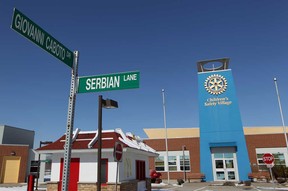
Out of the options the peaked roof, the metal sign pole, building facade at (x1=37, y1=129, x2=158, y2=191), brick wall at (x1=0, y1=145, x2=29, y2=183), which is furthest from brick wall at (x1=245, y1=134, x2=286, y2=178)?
the metal sign pole

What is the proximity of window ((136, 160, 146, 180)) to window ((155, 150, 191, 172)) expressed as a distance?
56.8 feet

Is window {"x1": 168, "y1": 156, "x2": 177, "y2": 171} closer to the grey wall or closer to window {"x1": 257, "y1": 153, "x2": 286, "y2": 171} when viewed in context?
window {"x1": 257, "y1": 153, "x2": 286, "y2": 171}

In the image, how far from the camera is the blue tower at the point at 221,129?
3002 cm

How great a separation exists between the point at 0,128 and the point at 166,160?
24869mm

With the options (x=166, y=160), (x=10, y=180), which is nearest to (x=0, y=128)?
(x=10, y=180)

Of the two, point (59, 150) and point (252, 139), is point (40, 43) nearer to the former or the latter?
point (59, 150)

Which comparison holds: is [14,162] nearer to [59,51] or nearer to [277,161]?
[59,51]

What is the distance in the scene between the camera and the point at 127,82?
576 centimetres

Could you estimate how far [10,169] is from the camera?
1286 inches

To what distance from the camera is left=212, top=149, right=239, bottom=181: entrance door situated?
1179 inches

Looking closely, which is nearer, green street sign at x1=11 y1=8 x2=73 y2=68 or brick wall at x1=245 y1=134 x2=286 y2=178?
green street sign at x1=11 y1=8 x2=73 y2=68

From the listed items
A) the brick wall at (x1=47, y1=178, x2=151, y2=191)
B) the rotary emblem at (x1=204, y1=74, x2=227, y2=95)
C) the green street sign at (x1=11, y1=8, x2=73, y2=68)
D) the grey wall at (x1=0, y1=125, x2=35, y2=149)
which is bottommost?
the brick wall at (x1=47, y1=178, x2=151, y2=191)

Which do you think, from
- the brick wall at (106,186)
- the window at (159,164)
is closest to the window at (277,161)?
the window at (159,164)

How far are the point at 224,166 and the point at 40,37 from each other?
29.9m
